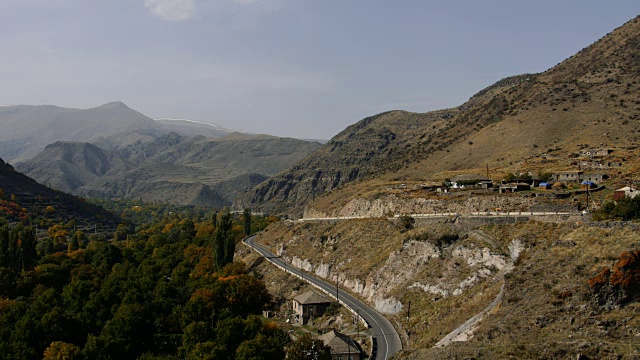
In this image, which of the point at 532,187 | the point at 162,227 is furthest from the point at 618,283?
the point at 162,227

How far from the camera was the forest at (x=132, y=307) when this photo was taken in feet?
161

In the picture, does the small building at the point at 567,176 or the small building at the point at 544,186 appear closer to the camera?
the small building at the point at 544,186

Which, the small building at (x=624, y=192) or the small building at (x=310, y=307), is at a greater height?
the small building at (x=624, y=192)

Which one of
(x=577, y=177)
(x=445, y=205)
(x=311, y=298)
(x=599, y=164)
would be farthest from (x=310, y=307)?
(x=599, y=164)

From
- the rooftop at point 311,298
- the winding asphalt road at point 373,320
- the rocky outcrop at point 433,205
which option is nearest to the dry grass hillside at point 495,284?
the winding asphalt road at point 373,320

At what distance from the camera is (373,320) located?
50.1 metres

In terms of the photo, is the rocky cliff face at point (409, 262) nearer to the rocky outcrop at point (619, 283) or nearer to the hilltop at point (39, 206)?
the rocky outcrop at point (619, 283)

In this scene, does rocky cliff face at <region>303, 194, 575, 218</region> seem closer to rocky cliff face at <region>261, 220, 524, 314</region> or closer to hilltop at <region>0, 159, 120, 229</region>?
rocky cliff face at <region>261, 220, 524, 314</region>

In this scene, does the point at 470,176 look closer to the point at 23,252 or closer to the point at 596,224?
the point at 596,224

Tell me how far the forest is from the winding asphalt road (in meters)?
6.84

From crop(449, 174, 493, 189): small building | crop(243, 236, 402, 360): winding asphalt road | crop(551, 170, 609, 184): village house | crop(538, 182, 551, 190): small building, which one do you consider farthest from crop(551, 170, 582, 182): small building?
crop(243, 236, 402, 360): winding asphalt road

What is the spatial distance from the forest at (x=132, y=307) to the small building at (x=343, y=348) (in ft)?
14.9

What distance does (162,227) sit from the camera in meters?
175

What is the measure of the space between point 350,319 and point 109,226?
14458 centimetres
